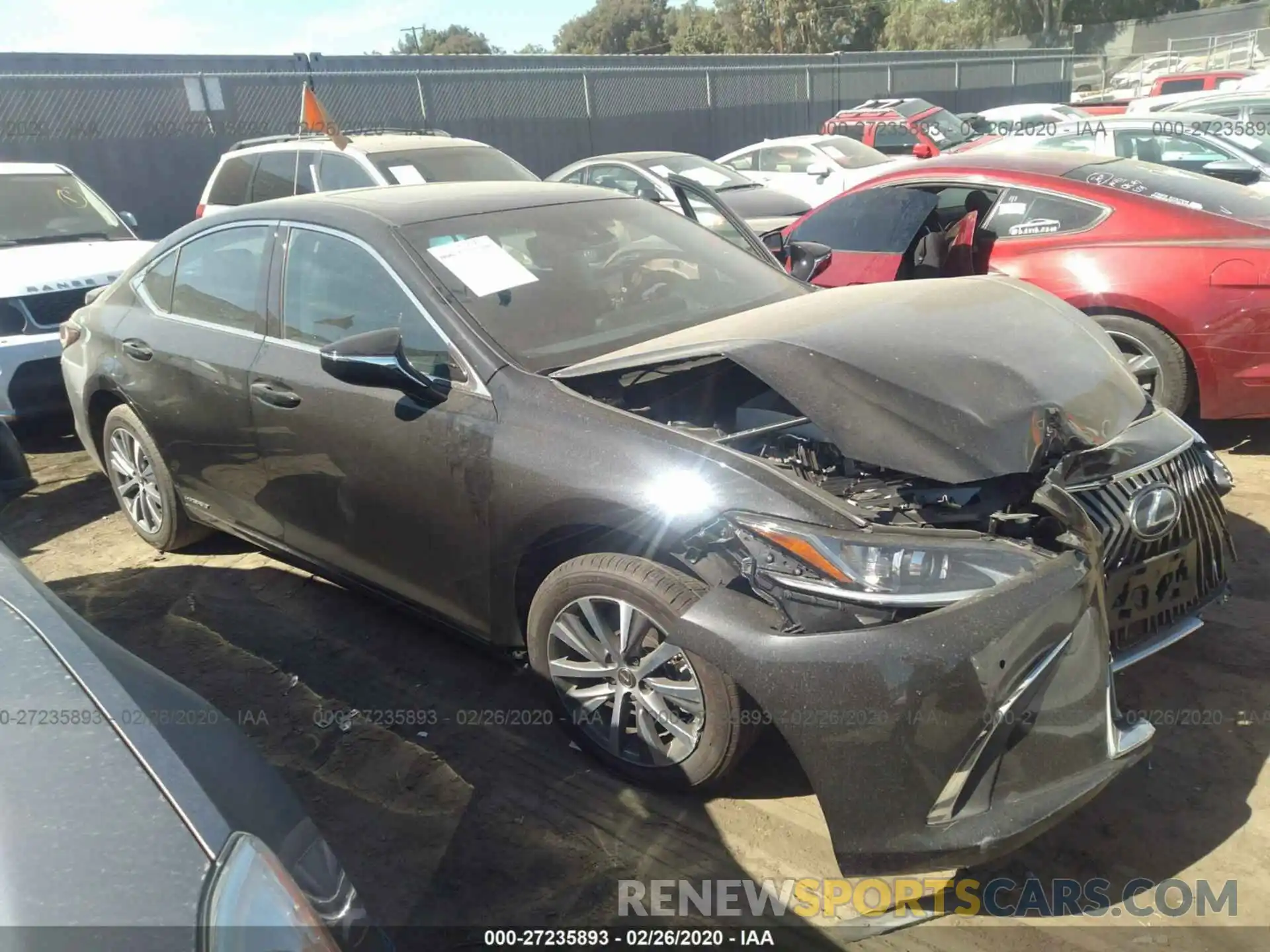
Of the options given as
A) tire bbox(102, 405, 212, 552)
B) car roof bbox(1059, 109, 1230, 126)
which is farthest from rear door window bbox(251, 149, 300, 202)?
car roof bbox(1059, 109, 1230, 126)

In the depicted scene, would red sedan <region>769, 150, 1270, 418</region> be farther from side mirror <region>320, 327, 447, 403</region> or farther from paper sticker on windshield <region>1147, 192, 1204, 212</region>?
side mirror <region>320, 327, 447, 403</region>

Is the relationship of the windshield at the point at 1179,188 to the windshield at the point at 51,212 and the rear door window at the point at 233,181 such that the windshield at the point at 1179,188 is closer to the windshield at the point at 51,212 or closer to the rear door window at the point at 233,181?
the windshield at the point at 51,212

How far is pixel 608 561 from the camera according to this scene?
2715 millimetres

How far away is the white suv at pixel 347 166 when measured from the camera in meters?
8.68

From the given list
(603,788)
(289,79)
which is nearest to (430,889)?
(603,788)

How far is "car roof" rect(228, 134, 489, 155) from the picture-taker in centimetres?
892

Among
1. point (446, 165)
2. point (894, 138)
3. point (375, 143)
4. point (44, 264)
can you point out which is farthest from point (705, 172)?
point (44, 264)

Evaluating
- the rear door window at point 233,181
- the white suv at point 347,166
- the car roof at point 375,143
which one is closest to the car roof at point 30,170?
the white suv at point 347,166

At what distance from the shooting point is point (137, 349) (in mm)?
4344

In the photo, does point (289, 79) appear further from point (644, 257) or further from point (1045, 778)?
point (1045, 778)

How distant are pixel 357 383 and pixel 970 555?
6.29ft

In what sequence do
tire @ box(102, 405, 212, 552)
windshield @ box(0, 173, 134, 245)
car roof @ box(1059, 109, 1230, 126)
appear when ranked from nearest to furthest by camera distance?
1. tire @ box(102, 405, 212, 552)
2. windshield @ box(0, 173, 134, 245)
3. car roof @ box(1059, 109, 1230, 126)

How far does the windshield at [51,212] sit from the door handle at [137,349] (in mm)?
3918

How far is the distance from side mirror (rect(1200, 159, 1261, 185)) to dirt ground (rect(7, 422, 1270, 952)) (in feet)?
16.8
